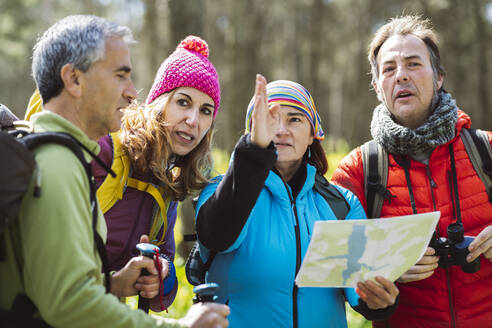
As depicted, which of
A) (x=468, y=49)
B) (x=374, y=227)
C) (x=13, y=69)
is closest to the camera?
(x=374, y=227)

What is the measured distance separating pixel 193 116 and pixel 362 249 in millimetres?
1472

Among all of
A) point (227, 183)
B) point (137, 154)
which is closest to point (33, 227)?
point (227, 183)

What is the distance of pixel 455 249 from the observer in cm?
276

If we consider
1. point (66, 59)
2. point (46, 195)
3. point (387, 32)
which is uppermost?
point (387, 32)

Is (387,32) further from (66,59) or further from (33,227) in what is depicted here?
(33,227)

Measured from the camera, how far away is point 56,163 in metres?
1.72

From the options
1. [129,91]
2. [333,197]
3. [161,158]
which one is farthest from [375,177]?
[129,91]

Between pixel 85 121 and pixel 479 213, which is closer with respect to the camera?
A: pixel 85 121

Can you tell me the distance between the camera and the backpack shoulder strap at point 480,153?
3008 millimetres

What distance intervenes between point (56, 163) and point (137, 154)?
45.7 inches

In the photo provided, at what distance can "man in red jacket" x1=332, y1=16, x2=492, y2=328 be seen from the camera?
2.90 meters

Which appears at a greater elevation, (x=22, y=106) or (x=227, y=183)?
(x=22, y=106)

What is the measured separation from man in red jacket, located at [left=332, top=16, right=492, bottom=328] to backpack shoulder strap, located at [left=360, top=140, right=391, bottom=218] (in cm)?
3

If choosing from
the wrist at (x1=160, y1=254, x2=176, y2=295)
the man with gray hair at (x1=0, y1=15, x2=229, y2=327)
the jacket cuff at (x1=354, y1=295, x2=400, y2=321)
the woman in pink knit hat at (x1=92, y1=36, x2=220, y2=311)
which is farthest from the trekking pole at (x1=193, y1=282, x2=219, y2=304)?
the jacket cuff at (x1=354, y1=295, x2=400, y2=321)
